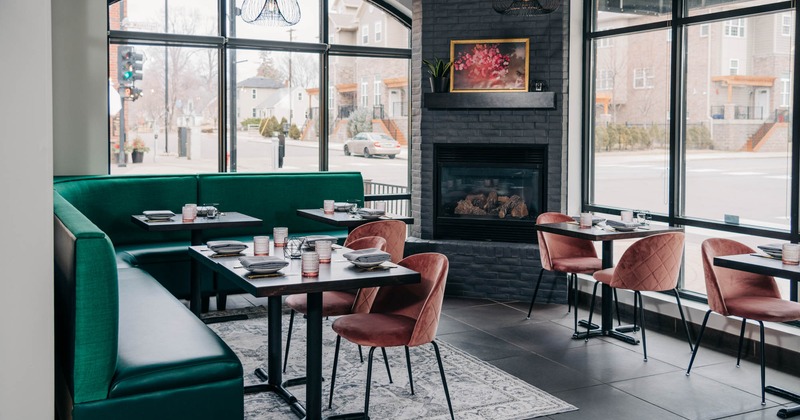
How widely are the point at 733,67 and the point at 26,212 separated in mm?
5158

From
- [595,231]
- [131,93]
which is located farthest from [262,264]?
[131,93]

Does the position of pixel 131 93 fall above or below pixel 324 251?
above

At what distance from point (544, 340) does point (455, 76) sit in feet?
9.54

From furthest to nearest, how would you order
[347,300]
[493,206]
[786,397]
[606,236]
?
[493,206]
[606,236]
[347,300]
[786,397]

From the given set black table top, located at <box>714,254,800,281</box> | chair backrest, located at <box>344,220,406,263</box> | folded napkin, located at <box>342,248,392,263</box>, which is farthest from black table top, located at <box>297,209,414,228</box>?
black table top, located at <box>714,254,800,281</box>

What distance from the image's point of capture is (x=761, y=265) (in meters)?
4.34

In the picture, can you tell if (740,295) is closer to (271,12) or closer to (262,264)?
(262,264)

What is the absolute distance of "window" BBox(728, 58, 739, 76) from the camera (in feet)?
19.4

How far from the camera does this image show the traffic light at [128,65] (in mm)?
7457

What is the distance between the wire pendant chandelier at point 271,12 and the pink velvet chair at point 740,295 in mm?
3534

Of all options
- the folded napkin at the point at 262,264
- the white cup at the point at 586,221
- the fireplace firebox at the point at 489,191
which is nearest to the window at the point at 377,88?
the fireplace firebox at the point at 489,191

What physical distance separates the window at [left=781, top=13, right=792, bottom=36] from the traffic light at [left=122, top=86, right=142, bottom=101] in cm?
575

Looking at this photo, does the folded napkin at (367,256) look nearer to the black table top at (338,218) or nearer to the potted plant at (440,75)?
the black table top at (338,218)

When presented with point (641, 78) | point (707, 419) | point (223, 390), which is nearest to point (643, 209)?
point (641, 78)
